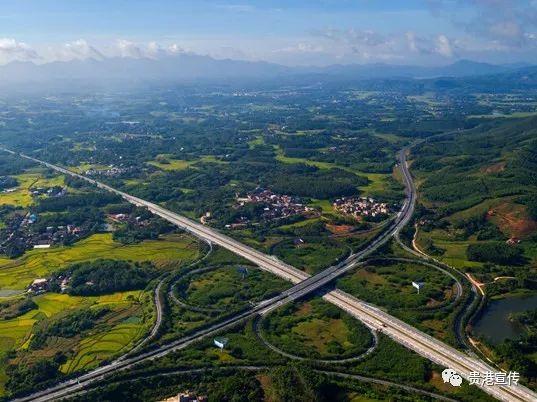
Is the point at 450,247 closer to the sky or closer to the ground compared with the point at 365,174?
closer to the ground

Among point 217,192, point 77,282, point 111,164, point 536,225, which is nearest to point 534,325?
point 536,225

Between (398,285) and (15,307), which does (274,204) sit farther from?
(15,307)

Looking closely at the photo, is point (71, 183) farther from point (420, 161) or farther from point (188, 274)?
point (420, 161)

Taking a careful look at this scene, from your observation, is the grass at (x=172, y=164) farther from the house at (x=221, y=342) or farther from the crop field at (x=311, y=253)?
the house at (x=221, y=342)

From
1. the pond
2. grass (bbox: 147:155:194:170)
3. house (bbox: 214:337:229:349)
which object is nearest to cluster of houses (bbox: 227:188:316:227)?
grass (bbox: 147:155:194:170)

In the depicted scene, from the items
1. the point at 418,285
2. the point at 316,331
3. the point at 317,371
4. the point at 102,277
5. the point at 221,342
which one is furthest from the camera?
the point at 102,277

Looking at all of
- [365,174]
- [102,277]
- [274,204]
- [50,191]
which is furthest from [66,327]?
[365,174]

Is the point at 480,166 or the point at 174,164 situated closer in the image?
the point at 480,166
